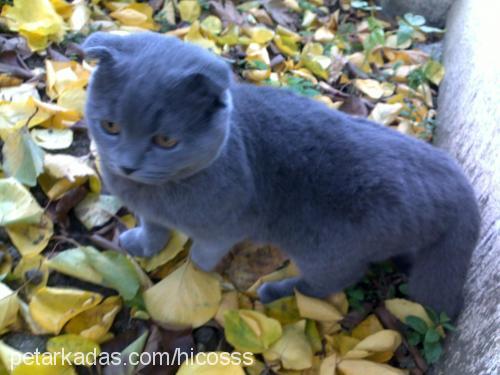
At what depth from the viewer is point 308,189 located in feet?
4.37

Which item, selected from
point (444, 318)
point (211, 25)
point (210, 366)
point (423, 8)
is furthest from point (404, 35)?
point (210, 366)

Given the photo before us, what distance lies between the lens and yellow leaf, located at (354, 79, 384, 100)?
2131 millimetres

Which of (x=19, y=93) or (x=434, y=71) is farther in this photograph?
(x=434, y=71)

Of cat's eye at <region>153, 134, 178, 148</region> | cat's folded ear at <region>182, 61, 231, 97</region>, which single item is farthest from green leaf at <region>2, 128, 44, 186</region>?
cat's folded ear at <region>182, 61, 231, 97</region>

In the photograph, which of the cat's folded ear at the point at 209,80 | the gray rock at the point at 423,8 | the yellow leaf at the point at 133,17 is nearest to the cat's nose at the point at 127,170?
the cat's folded ear at the point at 209,80

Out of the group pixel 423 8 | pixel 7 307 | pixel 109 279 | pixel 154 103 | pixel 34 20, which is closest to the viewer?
pixel 154 103

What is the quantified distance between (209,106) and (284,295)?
0.68 metres

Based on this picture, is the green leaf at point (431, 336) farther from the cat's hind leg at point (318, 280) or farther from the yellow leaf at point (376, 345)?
the cat's hind leg at point (318, 280)

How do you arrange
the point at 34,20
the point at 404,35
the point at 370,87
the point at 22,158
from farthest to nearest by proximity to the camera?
the point at 404,35 → the point at 370,87 → the point at 34,20 → the point at 22,158

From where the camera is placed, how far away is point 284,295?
1.55 meters

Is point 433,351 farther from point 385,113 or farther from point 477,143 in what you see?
point 385,113

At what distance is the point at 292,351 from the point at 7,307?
74 centimetres

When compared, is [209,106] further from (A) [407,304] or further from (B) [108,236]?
(A) [407,304]

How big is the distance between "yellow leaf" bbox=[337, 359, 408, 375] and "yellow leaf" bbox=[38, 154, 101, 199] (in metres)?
0.89
